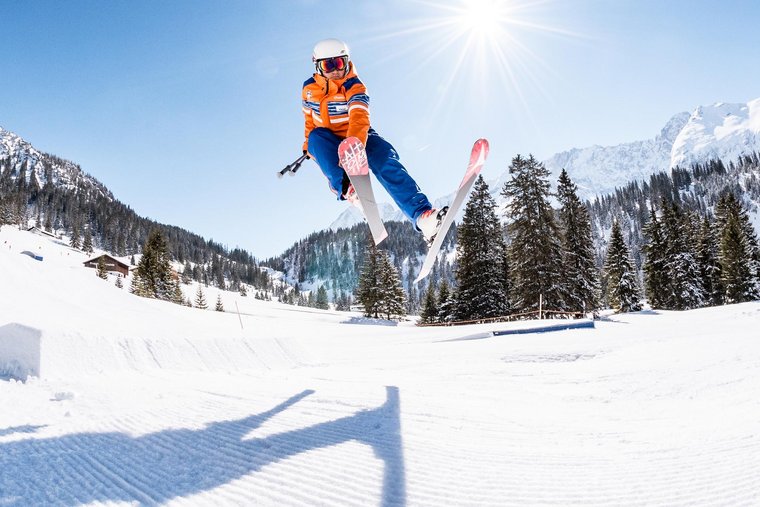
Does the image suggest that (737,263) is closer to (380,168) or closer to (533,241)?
(533,241)

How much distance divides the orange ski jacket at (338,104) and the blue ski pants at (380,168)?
153 mm

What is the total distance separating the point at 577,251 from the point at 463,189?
25.6m

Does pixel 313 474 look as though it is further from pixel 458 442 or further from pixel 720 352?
pixel 720 352

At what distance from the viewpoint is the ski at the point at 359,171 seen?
439 cm

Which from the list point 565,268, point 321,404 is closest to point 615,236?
point 565,268

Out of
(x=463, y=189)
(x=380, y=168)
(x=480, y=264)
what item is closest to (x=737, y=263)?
(x=480, y=264)

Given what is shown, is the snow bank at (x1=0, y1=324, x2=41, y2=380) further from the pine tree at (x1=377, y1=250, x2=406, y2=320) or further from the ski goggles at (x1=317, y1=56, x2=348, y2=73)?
the pine tree at (x1=377, y1=250, x2=406, y2=320)

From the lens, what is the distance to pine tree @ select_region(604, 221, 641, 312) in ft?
109

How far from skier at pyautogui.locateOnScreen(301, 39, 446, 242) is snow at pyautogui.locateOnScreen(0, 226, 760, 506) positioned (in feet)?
6.48

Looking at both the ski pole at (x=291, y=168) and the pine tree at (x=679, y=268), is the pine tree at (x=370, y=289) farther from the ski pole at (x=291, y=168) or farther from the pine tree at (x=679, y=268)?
the ski pole at (x=291, y=168)

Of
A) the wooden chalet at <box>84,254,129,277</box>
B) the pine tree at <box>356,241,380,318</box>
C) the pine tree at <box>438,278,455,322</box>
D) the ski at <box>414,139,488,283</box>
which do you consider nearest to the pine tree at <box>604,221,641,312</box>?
the pine tree at <box>438,278,455,322</box>

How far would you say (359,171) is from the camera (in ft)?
14.9

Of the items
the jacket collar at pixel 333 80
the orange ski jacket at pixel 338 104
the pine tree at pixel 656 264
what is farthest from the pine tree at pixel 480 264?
the jacket collar at pixel 333 80

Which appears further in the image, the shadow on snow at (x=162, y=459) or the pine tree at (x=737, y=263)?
the pine tree at (x=737, y=263)
